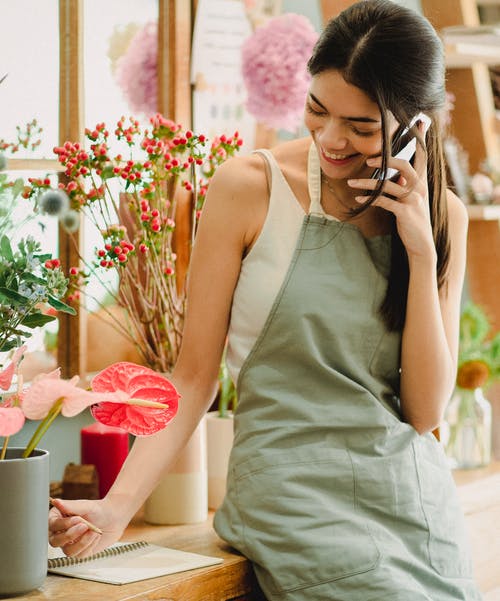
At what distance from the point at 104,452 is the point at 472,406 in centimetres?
124

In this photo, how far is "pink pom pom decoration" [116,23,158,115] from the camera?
2.08 metres

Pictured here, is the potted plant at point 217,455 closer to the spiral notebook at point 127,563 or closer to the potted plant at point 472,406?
the spiral notebook at point 127,563

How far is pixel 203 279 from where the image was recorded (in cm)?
157

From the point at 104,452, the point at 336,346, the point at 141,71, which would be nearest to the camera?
the point at 336,346

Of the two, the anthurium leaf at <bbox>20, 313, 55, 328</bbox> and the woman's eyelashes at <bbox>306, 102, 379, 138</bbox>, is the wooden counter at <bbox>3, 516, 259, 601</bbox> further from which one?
the woman's eyelashes at <bbox>306, 102, 379, 138</bbox>

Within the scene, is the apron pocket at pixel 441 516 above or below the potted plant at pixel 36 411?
below

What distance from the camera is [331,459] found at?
1.53 metres

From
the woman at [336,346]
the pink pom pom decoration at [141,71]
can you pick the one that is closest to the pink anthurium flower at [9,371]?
the woman at [336,346]

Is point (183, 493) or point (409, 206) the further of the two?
point (183, 493)

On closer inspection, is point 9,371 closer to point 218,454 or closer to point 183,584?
point 183,584

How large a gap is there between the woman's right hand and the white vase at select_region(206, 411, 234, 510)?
1.55ft

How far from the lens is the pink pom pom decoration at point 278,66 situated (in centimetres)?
220

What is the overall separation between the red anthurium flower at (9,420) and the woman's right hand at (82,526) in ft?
0.68

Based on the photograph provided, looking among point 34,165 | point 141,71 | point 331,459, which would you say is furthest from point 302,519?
point 141,71
